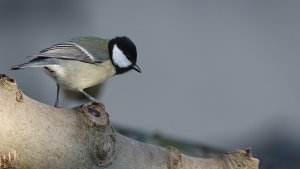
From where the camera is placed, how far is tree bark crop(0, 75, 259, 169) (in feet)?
2.82

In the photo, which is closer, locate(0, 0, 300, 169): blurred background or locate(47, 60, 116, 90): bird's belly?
locate(47, 60, 116, 90): bird's belly

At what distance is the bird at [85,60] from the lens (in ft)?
5.24

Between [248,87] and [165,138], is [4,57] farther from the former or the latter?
[248,87]

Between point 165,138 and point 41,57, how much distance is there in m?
1.28

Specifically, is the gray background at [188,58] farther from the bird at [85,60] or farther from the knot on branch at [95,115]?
the knot on branch at [95,115]

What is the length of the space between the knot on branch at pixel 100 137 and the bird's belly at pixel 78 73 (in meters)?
0.66

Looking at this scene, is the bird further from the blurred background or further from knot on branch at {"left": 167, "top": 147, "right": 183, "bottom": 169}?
the blurred background

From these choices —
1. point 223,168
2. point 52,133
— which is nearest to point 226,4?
point 223,168

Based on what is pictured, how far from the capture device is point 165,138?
2779 mm

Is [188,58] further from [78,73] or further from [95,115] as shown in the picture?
[95,115]

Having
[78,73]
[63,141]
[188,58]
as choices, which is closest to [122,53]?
[78,73]

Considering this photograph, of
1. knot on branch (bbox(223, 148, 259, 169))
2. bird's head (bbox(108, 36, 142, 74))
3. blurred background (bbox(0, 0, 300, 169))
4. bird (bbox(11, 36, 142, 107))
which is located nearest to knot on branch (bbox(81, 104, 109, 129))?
knot on branch (bbox(223, 148, 259, 169))

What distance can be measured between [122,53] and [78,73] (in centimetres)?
13

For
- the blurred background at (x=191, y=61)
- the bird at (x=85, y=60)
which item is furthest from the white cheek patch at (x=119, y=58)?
the blurred background at (x=191, y=61)
